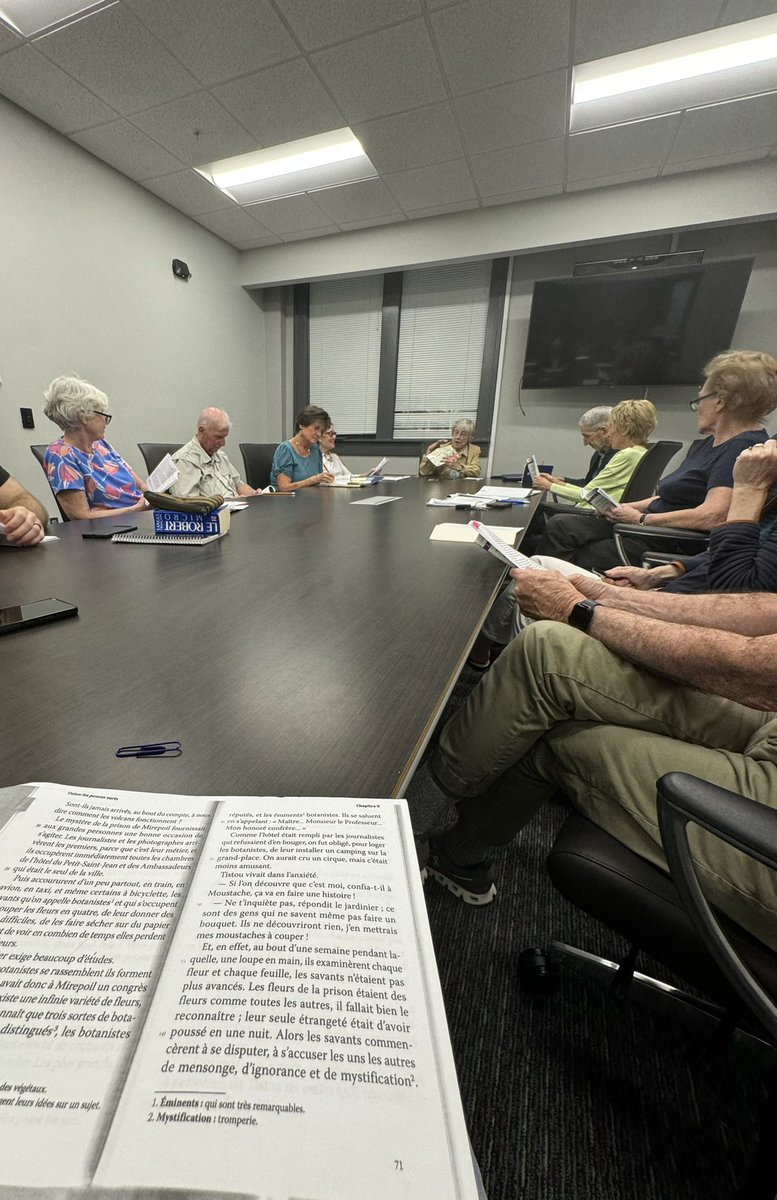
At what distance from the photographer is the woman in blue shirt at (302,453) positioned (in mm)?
3193

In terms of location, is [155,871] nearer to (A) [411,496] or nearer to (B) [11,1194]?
(B) [11,1194]

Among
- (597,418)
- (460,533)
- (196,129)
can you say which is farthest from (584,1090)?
(196,129)

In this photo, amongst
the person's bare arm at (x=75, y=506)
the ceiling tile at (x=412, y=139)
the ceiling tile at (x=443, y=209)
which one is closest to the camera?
the person's bare arm at (x=75, y=506)

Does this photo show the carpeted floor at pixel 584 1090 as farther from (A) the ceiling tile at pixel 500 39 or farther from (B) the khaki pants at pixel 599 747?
(A) the ceiling tile at pixel 500 39

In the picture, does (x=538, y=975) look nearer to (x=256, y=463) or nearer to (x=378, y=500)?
(x=378, y=500)

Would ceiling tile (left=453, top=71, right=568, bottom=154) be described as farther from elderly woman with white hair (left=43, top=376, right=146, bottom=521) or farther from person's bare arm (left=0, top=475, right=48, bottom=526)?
person's bare arm (left=0, top=475, right=48, bottom=526)

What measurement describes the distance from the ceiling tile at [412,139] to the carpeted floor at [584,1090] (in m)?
3.99

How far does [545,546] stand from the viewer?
2.62 m

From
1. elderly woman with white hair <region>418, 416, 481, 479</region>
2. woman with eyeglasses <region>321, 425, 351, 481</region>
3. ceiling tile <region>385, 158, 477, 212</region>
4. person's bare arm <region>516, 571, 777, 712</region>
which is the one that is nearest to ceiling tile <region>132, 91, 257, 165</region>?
ceiling tile <region>385, 158, 477, 212</region>

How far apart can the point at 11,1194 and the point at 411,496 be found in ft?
8.12

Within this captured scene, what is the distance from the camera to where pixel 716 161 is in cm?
318

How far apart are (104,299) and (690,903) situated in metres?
4.51

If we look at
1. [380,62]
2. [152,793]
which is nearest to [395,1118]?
[152,793]

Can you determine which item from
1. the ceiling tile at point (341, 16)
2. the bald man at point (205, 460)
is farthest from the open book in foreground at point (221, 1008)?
the ceiling tile at point (341, 16)
